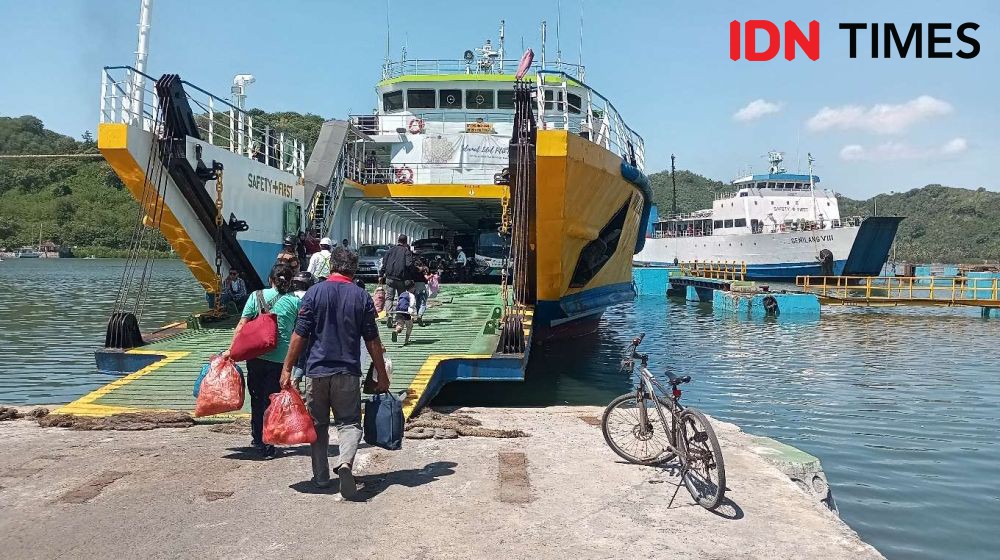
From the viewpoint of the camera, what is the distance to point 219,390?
234 inches

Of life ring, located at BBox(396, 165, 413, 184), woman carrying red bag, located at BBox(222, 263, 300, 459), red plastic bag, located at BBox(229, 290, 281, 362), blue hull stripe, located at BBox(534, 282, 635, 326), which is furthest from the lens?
life ring, located at BBox(396, 165, 413, 184)

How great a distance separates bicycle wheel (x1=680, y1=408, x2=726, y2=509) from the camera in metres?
4.90

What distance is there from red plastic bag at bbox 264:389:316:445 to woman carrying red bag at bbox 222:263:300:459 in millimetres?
714

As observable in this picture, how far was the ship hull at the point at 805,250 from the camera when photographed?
3962 centimetres

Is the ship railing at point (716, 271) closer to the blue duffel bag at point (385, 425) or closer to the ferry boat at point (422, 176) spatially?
the ferry boat at point (422, 176)

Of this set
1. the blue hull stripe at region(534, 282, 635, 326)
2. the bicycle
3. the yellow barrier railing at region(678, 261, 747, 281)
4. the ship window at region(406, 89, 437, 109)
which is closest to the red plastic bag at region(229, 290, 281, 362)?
the bicycle

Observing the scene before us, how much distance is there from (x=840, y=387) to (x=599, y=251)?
4547mm

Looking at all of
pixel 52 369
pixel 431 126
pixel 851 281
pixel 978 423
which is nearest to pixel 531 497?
pixel 978 423

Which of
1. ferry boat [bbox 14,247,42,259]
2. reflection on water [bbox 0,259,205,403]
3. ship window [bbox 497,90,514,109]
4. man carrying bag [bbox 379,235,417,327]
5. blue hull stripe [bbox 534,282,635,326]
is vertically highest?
ship window [bbox 497,90,514,109]

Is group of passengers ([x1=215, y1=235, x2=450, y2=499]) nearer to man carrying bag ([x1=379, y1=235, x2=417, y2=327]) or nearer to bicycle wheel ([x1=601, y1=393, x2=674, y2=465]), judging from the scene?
bicycle wheel ([x1=601, y1=393, x2=674, y2=465])

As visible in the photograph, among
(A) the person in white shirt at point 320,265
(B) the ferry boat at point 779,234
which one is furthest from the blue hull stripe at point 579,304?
(B) the ferry boat at point 779,234

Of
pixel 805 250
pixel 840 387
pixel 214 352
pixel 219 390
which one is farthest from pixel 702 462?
pixel 805 250

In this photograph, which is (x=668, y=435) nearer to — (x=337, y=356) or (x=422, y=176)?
(x=337, y=356)

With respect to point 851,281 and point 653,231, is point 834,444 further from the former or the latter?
point 653,231
